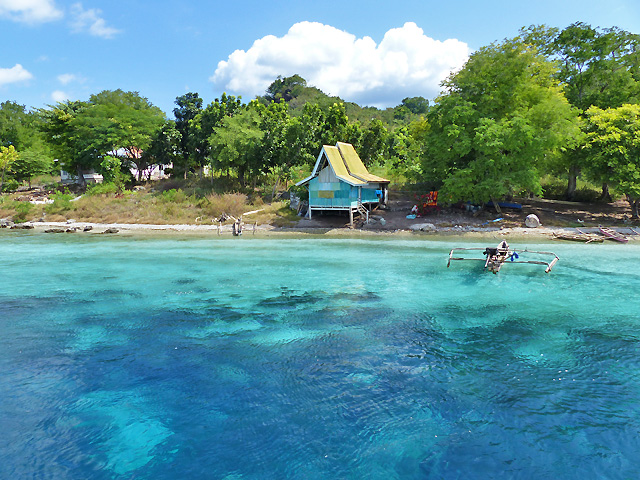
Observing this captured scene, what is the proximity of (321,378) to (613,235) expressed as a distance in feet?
87.1

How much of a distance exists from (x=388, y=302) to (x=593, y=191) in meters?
34.0

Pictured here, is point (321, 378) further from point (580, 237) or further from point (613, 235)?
point (613, 235)

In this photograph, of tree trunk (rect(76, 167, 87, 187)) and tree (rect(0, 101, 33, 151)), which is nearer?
tree trunk (rect(76, 167, 87, 187))

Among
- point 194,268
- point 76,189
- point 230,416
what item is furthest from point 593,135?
point 76,189

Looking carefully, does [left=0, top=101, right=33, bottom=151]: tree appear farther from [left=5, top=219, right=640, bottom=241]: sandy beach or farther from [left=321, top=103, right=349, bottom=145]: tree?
[left=321, top=103, right=349, bottom=145]: tree

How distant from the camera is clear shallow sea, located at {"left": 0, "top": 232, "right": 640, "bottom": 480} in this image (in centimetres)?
695

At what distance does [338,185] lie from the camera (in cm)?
3372

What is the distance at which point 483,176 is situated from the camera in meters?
31.6

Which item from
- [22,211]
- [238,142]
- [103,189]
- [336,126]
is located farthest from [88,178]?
[336,126]

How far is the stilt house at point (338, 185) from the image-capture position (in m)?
33.4

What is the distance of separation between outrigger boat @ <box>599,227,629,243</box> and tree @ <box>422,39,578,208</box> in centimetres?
506

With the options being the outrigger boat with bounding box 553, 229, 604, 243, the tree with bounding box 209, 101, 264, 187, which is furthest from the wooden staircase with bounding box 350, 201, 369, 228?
the outrigger boat with bounding box 553, 229, 604, 243

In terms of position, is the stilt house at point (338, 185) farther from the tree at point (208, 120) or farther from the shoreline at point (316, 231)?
the tree at point (208, 120)

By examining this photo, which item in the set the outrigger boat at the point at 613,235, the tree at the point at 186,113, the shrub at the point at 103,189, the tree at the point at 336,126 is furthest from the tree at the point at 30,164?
the outrigger boat at the point at 613,235
